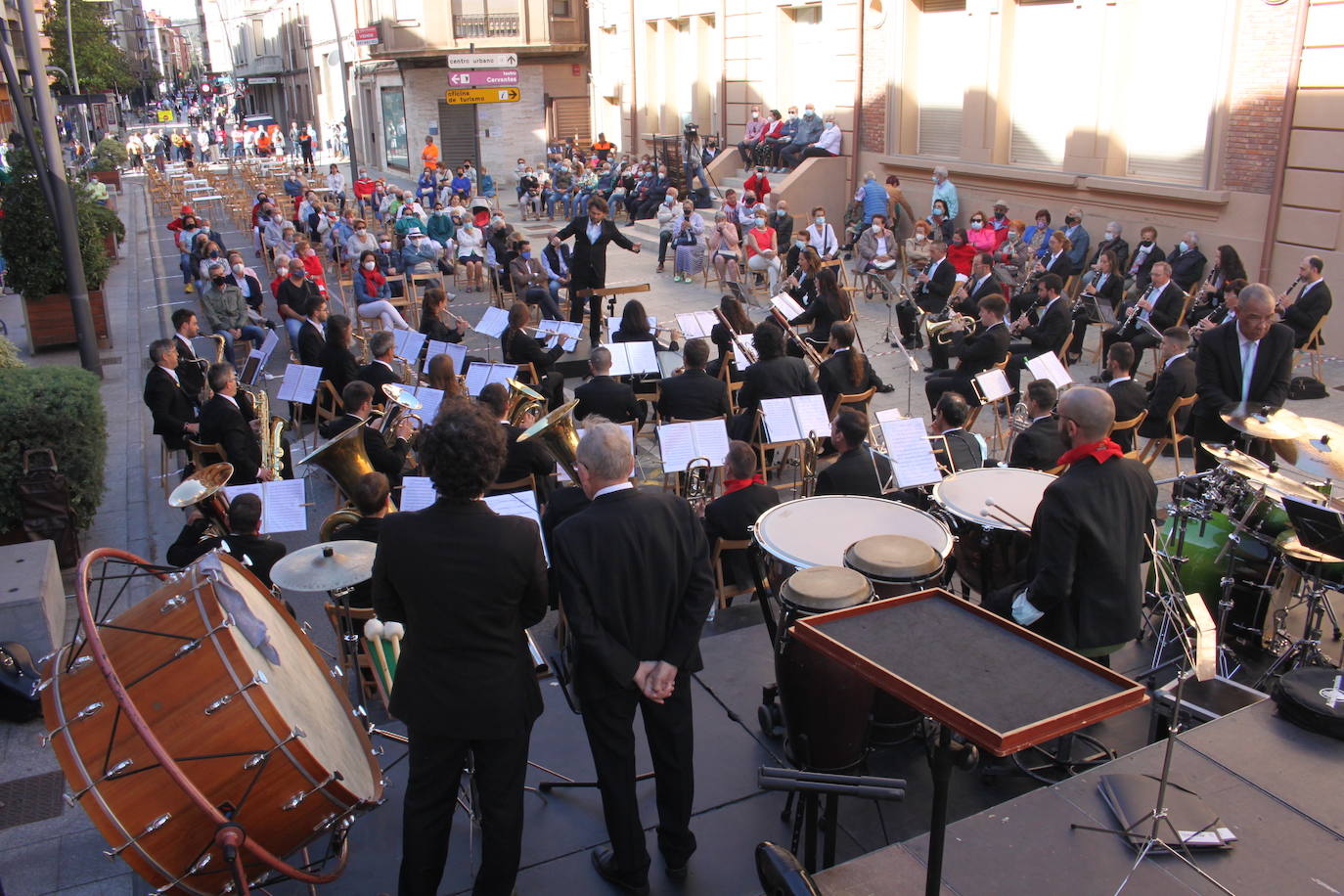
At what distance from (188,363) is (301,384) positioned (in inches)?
46.4

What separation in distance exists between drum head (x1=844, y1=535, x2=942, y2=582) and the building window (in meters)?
36.8

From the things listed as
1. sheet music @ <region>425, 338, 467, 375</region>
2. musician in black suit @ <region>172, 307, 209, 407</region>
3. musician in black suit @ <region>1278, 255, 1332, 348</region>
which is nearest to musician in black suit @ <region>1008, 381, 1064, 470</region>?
musician in black suit @ <region>1278, 255, 1332, 348</region>

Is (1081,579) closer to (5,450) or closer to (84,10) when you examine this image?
(5,450)

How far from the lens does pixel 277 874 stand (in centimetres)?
392

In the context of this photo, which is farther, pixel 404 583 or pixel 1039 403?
pixel 1039 403

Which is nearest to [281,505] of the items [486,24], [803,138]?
[803,138]

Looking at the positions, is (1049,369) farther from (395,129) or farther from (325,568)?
(395,129)

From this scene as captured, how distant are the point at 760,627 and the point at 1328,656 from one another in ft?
10.5

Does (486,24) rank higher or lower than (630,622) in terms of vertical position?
higher

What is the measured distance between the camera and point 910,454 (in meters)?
6.48

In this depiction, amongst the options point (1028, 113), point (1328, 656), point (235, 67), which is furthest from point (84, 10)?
point (1328, 656)

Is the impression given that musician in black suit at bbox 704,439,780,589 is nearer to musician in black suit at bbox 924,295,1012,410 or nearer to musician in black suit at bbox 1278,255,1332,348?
musician in black suit at bbox 924,295,1012,410

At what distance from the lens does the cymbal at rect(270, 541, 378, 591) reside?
434 centimetres

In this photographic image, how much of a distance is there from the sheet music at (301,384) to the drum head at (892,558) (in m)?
5.99
